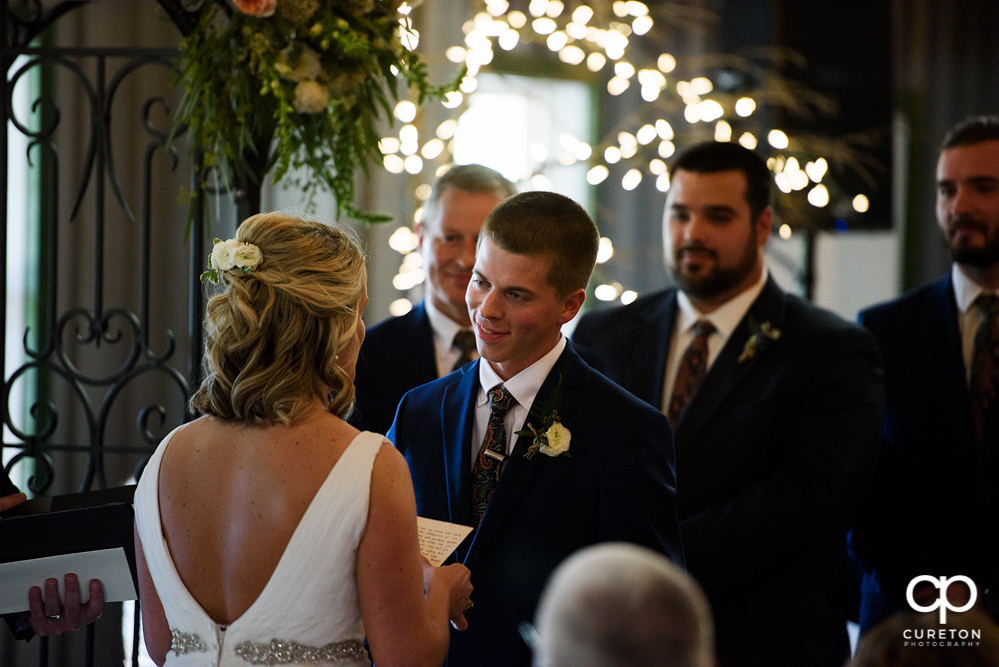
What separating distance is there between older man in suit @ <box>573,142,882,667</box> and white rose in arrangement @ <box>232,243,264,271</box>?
51.8 inches

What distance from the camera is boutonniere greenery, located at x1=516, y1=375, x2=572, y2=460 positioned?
163 centimetres

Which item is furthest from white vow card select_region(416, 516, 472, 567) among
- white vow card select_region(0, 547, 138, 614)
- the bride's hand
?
white vow card select_region(0, 547, 138, 614)

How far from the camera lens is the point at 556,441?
163 cm

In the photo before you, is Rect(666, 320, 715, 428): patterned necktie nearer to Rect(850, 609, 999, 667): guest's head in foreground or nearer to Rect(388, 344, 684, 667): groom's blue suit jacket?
Rect(388, 344, 684, 667): groom's blue suit jacket

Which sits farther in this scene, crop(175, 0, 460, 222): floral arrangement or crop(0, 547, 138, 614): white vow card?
crop(175, 0, 460, 222): floral arrangement

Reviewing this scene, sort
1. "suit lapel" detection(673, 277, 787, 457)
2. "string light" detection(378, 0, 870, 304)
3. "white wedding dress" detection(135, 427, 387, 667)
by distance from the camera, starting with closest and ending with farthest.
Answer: "white wedding dress" detection(135, 427, 387, 667) < "suit lapel" detection(673, 277, 787, 457) < "string light" detection(378, 0, 870, 304)

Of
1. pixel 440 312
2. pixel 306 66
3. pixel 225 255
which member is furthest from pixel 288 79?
pixel 225 255

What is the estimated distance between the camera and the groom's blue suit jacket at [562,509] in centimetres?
161

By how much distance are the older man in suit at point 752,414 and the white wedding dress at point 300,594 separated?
3.48 feet

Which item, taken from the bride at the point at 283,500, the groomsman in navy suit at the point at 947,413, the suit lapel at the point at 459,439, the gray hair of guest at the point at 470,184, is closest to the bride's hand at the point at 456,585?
the bride at the point at 283,500

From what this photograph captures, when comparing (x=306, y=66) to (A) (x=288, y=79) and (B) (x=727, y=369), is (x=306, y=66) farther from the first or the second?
(B) (x=727, y=369)

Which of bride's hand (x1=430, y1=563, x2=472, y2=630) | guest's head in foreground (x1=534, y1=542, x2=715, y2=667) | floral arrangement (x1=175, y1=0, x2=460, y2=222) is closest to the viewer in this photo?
guest's head in foreground (x1=534, y1=542, x2=715, y2=667)

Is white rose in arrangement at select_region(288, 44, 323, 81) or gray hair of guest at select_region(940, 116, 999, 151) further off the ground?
white rose in arrangement at select_region(288, 44, 323, 81)

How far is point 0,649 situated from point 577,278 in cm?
241
